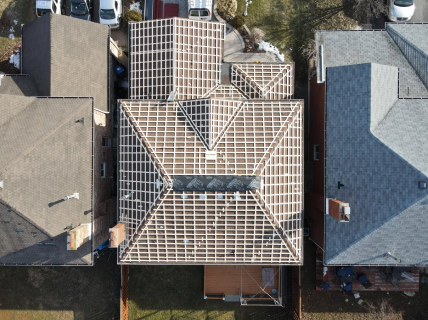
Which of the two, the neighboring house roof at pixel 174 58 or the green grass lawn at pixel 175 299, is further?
the green grass lawn at pixel 175 299

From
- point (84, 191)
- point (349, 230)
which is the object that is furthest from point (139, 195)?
point (349, 230)

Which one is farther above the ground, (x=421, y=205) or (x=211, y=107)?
(x=211, y=107)

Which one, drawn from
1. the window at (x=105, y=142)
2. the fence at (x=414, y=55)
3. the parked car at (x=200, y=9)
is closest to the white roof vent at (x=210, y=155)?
the window at (x=105, y=142)

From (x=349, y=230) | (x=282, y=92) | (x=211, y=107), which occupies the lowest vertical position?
(x=349, y=230)

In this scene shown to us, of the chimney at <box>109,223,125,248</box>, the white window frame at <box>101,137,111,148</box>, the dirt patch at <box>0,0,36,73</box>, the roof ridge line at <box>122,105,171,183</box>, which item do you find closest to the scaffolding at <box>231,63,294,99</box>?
the roof ridge line at <box>122,105,171,183</box>

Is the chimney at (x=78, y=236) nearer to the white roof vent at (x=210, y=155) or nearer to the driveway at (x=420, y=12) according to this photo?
the white roof vent at (x=210, y=155)

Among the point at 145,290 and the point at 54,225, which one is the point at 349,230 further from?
the point at 54,225

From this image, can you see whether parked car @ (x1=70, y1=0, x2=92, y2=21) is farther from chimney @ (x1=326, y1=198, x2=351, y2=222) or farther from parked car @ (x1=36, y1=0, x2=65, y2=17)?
chimney @ (x1=326, y1=198, x2=351, y2=222)

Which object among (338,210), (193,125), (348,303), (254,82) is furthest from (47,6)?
(348,303)
